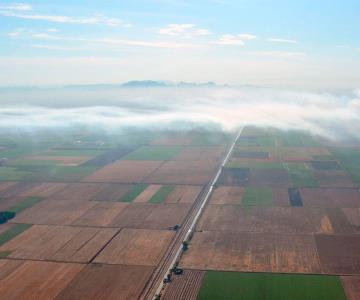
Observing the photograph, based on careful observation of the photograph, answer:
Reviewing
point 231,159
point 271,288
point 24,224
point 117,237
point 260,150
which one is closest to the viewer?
point 271,288

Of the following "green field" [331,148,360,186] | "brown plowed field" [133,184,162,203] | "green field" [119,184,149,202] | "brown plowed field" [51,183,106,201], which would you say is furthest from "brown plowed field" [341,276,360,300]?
"brown plowed field" [51,183,106,201]

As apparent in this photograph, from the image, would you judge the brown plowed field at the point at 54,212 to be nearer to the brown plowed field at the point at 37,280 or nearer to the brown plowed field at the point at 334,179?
the brown plowed field at the point at 37,280

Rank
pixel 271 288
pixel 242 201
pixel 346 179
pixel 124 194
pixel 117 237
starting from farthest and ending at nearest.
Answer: pixel 346 179 < pixel 124 194 < pixel 242 201 < pixel 117 237 < pixel 271 288

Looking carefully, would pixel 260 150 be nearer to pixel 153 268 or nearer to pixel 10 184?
pixel 10 184

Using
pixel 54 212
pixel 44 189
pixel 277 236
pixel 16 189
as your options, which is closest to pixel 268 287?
pixel 277 236

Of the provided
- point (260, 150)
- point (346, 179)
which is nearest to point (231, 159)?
point (260, 150)

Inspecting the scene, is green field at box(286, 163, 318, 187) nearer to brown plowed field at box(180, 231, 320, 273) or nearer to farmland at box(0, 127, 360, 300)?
farmland at box(0, 127, 360, 300)

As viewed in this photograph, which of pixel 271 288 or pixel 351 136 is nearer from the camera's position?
pixel 271 288
